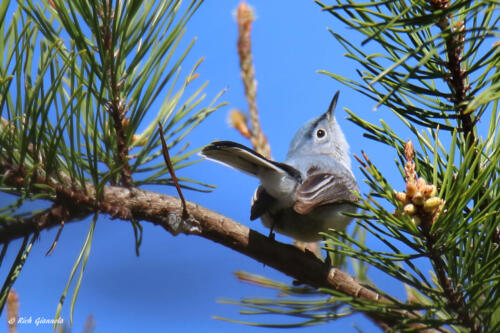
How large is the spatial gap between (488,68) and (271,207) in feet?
2.82

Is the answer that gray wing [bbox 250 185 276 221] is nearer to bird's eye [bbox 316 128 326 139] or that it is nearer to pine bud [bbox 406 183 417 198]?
bird's eye [bbox 316 128 326 139]

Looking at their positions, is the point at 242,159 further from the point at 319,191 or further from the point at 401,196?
the point at 401,196

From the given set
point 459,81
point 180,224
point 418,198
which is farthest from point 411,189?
point 180,224

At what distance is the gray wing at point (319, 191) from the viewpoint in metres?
1.38

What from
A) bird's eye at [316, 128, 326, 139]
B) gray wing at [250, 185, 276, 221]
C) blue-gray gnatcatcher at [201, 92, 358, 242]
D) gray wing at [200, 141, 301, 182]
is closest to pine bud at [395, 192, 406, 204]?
gray wing at [200, 141, 301, 182]

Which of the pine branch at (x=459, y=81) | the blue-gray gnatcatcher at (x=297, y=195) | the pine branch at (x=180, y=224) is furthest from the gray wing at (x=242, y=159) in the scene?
the pine branch at (x=459, y=81)

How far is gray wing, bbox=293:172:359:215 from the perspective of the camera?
1381 millimetres

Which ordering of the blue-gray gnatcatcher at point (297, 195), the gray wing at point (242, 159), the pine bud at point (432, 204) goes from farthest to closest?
the blue-gray gnatcatcher at point (297, 195), the gray wing at point (242, 159), the pine bud at point (432, 204)

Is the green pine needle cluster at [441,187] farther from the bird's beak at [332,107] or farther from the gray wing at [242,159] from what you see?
the bird's beak at [332,107]

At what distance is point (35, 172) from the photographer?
726 mm

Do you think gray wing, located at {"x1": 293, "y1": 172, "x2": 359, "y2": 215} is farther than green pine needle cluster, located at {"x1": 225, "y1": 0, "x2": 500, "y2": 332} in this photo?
Yes

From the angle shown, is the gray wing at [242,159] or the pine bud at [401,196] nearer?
the pine bud at [401,196]

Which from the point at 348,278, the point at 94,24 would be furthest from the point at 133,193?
the point at 348,278

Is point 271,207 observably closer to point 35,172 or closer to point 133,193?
point 133,193
